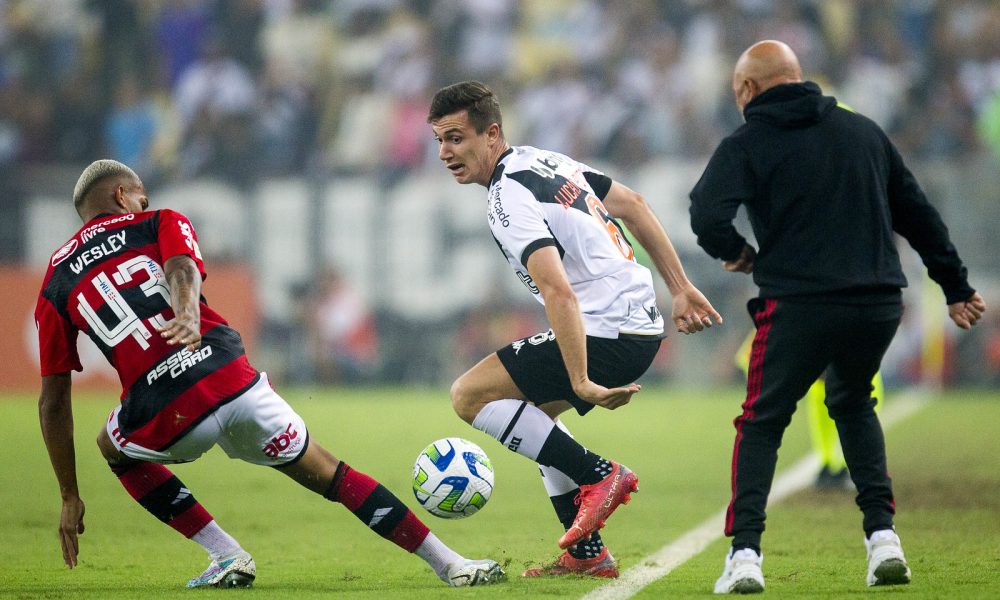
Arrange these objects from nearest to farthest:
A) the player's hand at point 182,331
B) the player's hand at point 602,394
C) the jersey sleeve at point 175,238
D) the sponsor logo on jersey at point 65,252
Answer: the player's hand at point 182,331 < the player's hand at point 602,394 < the jersey sleeve at point 175,238 < the sponsor logo on jersey at point 65,252

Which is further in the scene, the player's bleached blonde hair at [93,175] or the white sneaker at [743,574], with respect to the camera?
the player's bleached blonde hair at [93,175]

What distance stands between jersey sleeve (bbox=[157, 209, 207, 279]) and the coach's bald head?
6.78 ft

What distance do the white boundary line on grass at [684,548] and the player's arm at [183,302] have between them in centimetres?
172

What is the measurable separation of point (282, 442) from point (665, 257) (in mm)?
1688

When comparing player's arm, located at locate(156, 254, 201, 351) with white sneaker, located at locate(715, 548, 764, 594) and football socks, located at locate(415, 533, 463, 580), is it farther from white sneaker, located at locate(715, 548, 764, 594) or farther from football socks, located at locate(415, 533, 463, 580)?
white sneaker, located at locate(715, 548, 764, 594)

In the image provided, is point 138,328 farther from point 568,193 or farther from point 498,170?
point 568,193

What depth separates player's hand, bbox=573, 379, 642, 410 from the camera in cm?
462

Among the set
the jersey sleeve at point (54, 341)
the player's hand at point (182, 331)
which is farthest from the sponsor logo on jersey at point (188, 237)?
the jersey sleeve at point (54, 341)

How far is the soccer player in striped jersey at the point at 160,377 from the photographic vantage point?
4.75 m

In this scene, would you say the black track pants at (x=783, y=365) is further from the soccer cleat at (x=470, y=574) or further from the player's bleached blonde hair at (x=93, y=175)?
the player's bleached blonde hair at (x=93, y=175)

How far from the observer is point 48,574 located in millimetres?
5539

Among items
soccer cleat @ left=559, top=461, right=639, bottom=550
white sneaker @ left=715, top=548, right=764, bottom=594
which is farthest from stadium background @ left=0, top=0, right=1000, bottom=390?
white sneaker @ left=715, top=548, right=764, bottom=594

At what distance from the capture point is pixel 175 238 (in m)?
4.75

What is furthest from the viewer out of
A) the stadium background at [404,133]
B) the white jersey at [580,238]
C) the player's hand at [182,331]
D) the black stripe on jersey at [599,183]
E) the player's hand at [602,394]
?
the stadium background at [404,133]
